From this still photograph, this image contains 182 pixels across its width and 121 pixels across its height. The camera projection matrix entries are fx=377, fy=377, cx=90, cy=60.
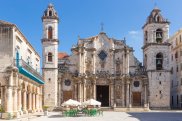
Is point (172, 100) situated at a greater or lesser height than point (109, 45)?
lesser

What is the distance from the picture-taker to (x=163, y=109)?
56812 mm

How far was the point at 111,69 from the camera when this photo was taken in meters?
59.8

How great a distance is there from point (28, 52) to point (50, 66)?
45.0 ft

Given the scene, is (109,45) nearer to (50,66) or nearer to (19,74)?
(50,66)

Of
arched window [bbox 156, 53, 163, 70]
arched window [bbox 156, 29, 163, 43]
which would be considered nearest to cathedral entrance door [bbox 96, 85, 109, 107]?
arched window [bbox 156, 53, 163, 70]

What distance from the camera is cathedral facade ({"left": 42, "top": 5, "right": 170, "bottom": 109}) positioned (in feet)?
188

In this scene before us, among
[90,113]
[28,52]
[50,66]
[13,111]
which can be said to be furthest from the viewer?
[50,66]

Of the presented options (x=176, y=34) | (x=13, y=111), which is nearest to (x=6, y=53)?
(x=13, y=111)

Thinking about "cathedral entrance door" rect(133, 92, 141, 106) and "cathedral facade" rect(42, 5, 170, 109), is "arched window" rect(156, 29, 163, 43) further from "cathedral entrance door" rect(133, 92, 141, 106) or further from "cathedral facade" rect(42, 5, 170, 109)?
"cathedral entrance door" rect(133, 92, 141, 106)

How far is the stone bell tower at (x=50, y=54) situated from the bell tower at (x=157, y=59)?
14.4 meters

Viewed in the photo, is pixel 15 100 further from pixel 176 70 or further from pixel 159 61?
pixel 176 70

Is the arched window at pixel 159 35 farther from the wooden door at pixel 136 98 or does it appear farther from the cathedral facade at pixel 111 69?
the wooden door at pixel 136 98

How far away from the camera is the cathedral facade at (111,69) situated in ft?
188

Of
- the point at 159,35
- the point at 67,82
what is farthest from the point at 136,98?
the point at 67,82
